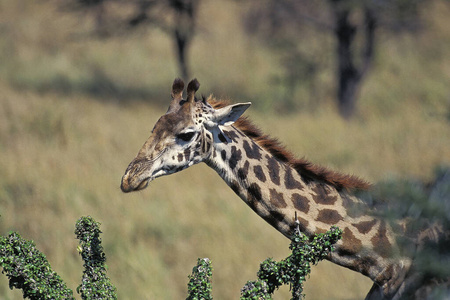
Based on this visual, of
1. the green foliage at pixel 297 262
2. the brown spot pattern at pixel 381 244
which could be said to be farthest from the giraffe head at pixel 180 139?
the brown spot pattern at pixel 381 244

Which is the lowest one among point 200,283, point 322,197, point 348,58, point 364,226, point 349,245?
point 200,283

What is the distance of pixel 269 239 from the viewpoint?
8.85 m

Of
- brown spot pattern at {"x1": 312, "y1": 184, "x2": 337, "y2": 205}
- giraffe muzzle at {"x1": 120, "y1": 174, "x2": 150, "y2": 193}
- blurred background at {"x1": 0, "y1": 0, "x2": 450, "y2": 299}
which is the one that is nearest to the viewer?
giraffe muzzle at {"x1": 120, "y1": 174, "x2": 150, "y2": 193}

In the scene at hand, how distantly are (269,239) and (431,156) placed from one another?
485cm

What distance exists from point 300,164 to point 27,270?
2.16 m

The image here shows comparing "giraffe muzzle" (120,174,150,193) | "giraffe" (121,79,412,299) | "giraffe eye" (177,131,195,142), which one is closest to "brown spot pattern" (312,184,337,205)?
"giraffe" (121,79,412,299)

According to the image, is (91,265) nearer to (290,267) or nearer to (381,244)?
(290,267)

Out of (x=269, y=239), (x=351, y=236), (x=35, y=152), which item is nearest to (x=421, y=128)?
(x=269, y=239)

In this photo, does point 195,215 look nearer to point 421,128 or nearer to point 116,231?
point 116,231

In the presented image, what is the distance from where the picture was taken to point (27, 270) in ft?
13.9

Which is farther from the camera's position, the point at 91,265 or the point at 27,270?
the point at 91,265

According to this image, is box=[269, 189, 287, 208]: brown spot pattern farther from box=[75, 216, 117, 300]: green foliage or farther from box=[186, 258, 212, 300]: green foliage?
box=[75, 216, 117, 300]: green foliage

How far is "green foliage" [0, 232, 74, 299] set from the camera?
4.25 meters

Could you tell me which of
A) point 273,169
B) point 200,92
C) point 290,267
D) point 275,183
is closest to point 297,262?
point 290,267
